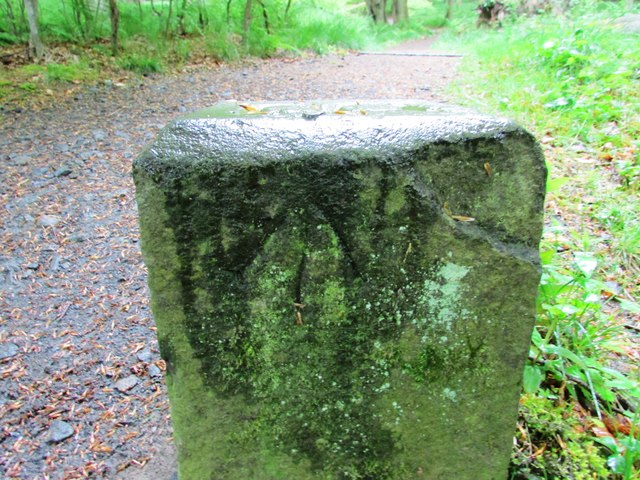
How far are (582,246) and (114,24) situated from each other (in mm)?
6345

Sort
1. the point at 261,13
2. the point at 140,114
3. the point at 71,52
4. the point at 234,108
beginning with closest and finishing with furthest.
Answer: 1. the point at 234,108
2. the point at 140,114
3. the point at 71,52
4. the point at 261,13

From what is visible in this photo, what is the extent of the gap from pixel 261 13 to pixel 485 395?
9.58m

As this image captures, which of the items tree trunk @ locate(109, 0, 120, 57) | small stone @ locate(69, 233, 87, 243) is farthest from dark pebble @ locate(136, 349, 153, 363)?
tree trunk @ locate(109, 0, 120, 57)

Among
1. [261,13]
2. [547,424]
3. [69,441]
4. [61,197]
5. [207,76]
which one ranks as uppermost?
[261,13]

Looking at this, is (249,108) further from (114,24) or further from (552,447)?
(114,24)

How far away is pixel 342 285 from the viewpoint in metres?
1.38

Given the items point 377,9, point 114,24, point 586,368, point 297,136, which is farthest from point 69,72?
point 377,9

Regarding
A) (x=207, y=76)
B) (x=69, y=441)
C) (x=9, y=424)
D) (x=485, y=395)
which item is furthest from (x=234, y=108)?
(x=207, y=76)

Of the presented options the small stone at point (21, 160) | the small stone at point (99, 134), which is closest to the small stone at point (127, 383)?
the small stone at point (21, 160)

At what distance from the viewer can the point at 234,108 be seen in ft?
5.16

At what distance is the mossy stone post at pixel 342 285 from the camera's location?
1.28 metres

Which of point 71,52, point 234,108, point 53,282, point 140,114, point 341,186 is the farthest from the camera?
point 71,52

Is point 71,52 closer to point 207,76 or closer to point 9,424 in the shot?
point 207,76

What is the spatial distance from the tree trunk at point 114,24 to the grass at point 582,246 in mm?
4595
